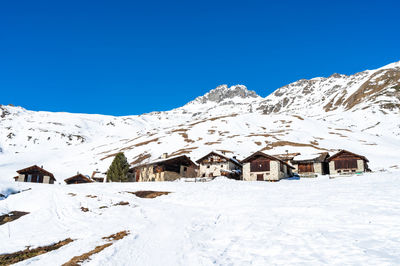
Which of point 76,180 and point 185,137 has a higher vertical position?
point 185,137

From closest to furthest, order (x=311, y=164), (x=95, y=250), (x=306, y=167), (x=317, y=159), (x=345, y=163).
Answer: (x=95, y=250)
(x=345, y=163)
(x=317, y=159)
(x=311, y=164)
(x=306, y=167)

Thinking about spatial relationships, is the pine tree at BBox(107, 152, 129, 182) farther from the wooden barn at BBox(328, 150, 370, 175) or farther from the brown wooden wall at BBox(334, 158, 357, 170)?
the brown wooden wall at BBox(334, 158, 357, 170)

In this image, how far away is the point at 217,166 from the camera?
216 feet

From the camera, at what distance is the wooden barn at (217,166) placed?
65438 mm

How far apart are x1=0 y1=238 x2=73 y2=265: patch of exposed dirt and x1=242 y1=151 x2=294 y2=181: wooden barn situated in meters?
48.8

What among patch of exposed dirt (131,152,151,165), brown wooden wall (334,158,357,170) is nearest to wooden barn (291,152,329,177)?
brown wooden wall (334,158,357,170)

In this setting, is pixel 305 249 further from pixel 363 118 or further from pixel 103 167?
pixel 363 118

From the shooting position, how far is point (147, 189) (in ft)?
117

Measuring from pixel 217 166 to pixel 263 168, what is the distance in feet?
36.0

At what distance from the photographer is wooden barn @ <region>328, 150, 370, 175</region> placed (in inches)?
2517

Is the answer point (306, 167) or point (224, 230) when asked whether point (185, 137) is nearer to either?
point (306, 167)

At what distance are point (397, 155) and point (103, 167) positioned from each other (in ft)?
322

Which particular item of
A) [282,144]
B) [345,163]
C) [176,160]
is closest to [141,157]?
[176,160]

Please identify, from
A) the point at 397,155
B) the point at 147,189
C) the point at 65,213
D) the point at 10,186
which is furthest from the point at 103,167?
the point at 397,155
